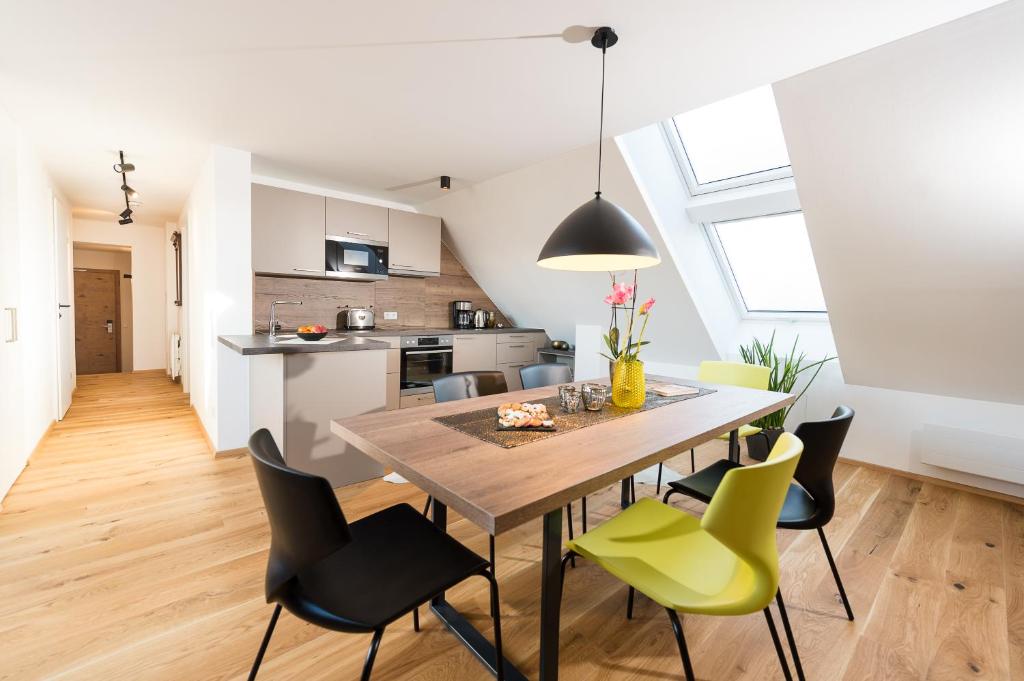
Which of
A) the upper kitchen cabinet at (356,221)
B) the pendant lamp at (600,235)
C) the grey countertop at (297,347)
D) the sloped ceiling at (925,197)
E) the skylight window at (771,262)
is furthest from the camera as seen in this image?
the upper kitchen cabinet at (356,221)

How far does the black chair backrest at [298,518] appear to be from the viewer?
1.00 meters

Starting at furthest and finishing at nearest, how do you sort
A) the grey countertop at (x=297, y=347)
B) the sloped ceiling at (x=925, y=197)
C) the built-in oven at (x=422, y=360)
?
the built-in oven at (x=422, y=360) → the grey countertop at (x=297, y=347) → the sloped ceiling at (x=925, y=197)

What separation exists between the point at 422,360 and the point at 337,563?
3.19 metres

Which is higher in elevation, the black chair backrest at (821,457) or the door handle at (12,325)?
the door handle at (12,325)

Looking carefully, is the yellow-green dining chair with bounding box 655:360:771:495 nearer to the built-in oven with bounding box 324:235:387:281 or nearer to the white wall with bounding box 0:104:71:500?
the built-in oven with bounding box 324:235:387:281

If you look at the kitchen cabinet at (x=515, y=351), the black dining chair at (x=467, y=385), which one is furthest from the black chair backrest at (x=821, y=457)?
the kitchen cabinet at (x=515, y=351)

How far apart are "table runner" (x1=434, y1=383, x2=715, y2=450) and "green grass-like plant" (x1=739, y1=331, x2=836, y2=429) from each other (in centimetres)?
180

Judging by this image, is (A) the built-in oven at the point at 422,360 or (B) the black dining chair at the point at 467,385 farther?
(A) the built-in oven at the point at 422,360

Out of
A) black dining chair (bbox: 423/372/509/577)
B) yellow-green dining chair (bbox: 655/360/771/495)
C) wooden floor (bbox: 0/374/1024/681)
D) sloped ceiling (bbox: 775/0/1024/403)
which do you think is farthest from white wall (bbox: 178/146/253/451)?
sloped ceiling (bbox: 775/0/1024/403)

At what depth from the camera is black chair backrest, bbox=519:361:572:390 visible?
2725 millimetres

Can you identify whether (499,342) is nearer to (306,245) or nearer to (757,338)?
(306,245)

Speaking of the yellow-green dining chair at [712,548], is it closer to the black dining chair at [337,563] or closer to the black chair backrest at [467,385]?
the black dining chair at [337,563]

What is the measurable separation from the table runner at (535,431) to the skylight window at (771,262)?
217cm

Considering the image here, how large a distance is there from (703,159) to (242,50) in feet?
9.58
